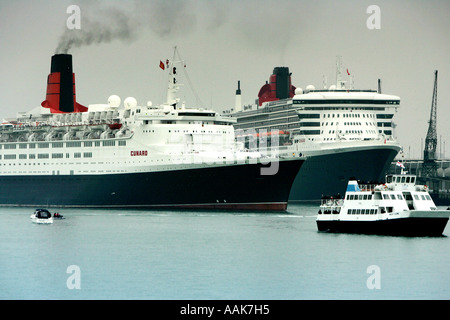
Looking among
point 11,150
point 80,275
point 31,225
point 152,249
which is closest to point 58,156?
point 11,150

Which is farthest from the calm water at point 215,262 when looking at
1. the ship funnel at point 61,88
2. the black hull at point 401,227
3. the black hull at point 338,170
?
the black hull at point 338,170

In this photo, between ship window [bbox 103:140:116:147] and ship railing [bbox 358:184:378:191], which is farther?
ship window [bbox 103:140:116:147]

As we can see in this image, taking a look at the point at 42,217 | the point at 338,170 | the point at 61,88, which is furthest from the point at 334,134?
the point at 42,217

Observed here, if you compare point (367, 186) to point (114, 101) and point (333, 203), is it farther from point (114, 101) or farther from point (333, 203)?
point (114, 101)

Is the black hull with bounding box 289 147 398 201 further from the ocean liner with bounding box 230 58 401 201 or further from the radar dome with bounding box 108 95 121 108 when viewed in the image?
the radar dome with bounding box 108 95 121 108

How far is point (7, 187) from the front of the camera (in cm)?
10550

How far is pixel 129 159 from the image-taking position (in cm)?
9594

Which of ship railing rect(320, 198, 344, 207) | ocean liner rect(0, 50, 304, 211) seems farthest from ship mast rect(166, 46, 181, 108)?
ship railing rect(320, 198, 344, 207)

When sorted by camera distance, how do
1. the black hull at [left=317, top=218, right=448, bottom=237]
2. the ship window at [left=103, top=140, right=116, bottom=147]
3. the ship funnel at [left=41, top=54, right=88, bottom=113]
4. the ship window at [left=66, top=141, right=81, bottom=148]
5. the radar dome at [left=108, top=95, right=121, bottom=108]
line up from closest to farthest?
1. the black hull at [left=317, top=218, right=448, bottom=237]
2. the ship window at [left=103, top=140, right=116, bottom=147]
3. the ship window at [left=66, top=141, right=81, bottom=148]
4. the radar dome at [left=108, top=95, right=121, bottom=108]
5. the ship funnel at [left=41, top=54, right=88, bottom=113]

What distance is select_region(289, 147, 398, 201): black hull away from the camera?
115 metres

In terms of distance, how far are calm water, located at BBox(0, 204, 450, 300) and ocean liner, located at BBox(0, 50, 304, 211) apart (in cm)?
1507

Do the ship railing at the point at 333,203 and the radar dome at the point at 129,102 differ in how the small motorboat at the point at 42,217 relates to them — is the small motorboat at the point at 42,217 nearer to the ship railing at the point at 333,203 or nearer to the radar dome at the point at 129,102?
the ship railing at the point at 333,203

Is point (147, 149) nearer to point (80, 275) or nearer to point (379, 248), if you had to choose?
point (379, 248)

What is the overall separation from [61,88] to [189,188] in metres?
24.3
